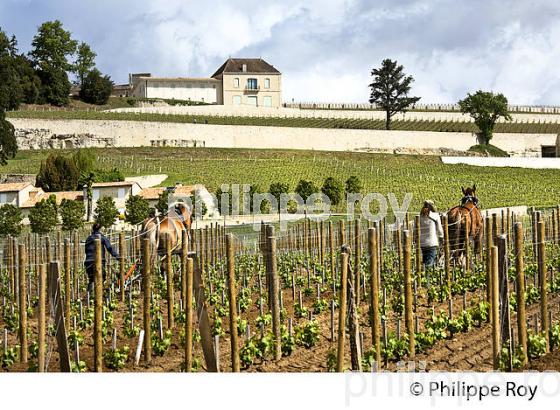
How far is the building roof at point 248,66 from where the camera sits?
255 ft

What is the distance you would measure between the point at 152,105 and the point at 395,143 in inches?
806

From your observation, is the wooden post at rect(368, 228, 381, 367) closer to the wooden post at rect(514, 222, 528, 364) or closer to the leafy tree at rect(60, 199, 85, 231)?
the wooden post at rect(514, 222, 528, 364)

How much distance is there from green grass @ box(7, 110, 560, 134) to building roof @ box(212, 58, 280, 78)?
9.26 m

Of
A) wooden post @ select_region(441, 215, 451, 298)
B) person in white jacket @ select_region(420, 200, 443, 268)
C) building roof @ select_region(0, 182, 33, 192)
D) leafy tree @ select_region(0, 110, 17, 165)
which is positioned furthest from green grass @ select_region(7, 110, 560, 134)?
person in white jacket @ select_region(420, 200, 443, 268)

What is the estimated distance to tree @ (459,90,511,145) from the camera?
6469cm

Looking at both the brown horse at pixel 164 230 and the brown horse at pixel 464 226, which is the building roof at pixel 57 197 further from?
the brown horse at pixel 464 226

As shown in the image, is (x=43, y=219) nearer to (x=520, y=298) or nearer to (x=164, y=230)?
(x=164, y=230)

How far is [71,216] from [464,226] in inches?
654

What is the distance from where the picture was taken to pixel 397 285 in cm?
1357
